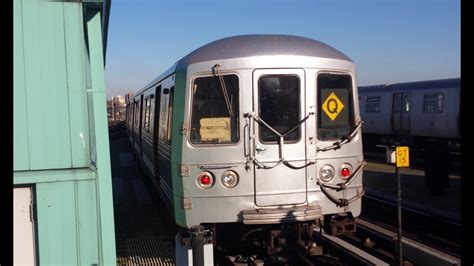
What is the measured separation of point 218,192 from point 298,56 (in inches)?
77.0

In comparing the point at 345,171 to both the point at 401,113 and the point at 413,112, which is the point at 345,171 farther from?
the point at 401,113

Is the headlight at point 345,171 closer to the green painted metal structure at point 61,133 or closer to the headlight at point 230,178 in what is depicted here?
the headlight at point 230,178

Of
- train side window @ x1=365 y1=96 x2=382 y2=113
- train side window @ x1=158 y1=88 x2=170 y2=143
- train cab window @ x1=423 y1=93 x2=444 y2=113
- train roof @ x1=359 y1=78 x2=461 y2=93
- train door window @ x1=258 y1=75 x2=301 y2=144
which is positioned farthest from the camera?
train side window @ x1=365 y1=96 x2=382 y2=113

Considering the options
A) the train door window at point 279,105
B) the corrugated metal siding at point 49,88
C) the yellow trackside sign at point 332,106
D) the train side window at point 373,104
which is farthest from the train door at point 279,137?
the train side window at point 373,104

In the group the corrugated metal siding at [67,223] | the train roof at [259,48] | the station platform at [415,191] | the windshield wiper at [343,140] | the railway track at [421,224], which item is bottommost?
the railway track at [421,224]

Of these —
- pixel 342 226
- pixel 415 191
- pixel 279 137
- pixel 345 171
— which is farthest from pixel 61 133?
pixel 415 191

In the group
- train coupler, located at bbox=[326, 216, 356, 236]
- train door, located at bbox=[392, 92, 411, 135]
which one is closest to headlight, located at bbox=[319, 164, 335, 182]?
train coupler, located at bbox=[326, 216, 356, 236]

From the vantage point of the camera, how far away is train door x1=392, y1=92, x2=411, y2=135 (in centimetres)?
1964

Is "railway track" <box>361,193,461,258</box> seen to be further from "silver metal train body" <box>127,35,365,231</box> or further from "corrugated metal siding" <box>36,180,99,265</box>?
"corrugated metal siding" <box>36,180,99,265</box>

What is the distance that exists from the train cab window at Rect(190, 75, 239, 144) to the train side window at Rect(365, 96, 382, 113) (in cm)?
1632

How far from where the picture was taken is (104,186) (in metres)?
4.60

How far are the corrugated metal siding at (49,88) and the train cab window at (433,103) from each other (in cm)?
1541

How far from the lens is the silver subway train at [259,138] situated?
6.21m

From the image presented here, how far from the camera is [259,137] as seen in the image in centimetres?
630
